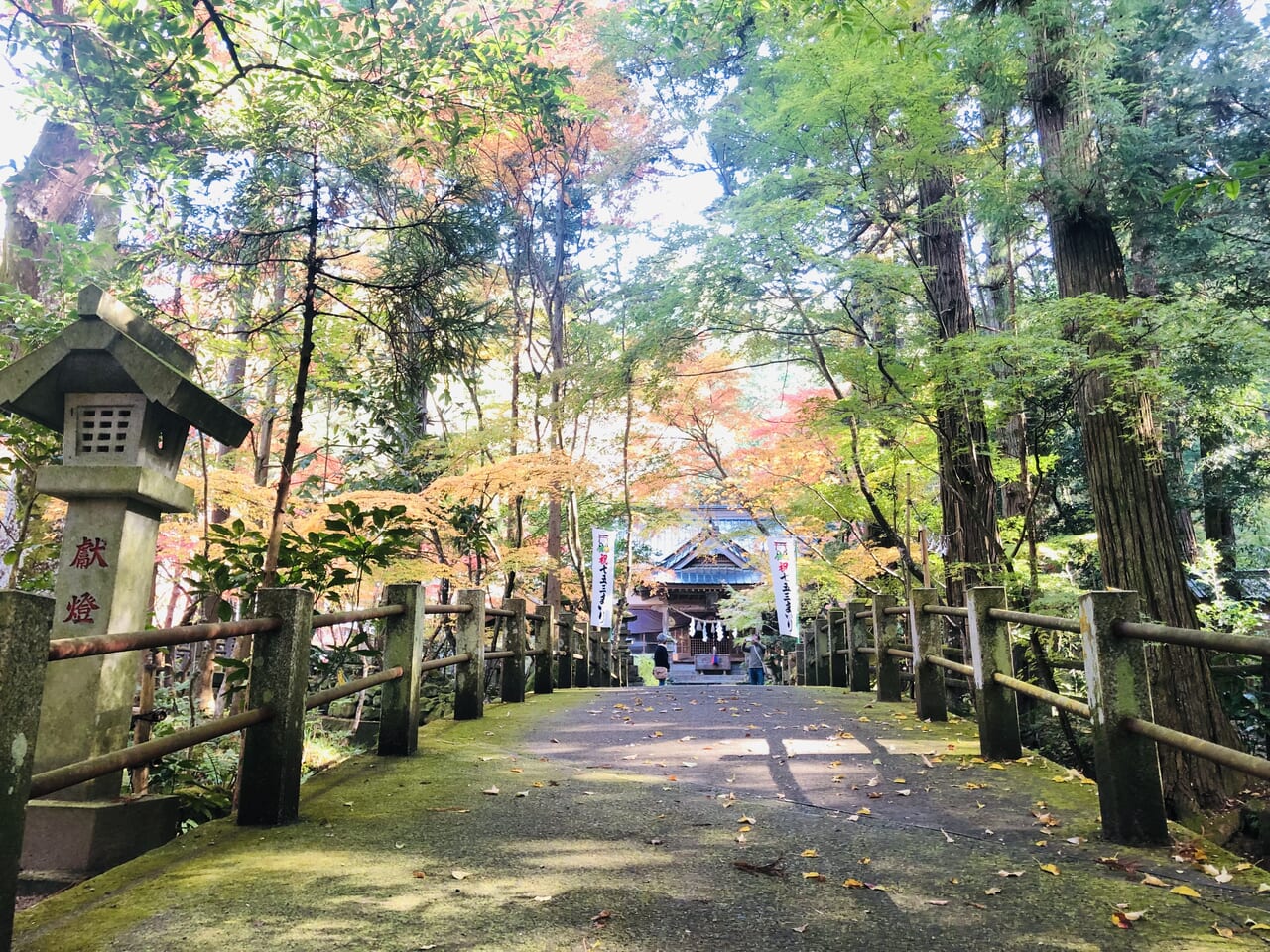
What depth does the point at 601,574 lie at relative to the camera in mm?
15328

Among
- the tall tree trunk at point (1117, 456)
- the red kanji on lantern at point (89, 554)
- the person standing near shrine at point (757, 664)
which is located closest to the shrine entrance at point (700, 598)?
the person standing near shrine at point (757, 664)

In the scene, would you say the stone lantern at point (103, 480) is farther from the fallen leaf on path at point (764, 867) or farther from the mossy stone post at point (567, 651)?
the mossy stone post at point (567, 651)

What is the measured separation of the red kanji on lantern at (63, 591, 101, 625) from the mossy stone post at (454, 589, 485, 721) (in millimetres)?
2745

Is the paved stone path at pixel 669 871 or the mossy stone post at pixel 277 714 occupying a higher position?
the mossy stone post at pixel 277 714

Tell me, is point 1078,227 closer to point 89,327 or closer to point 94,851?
point 89,327

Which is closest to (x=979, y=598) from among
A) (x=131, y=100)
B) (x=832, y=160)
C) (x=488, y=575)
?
(x=832, y=160)

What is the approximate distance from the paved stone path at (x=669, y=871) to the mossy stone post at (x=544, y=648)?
14.8ft

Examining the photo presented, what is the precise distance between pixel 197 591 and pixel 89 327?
1.65 m

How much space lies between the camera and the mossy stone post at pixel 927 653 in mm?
6199

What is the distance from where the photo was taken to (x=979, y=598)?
4.73 metres

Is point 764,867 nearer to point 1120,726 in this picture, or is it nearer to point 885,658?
point 1120,726

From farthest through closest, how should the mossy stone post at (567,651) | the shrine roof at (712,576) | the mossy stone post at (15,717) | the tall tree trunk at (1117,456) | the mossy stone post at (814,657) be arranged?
1. the shrine roof at (712,576)
2. the mossy stone post at (814,657)
3. the mossy stone post at (567,651)
4. the tall tree trunk at (1117,456)
5. the mossy stone post at (15,717)

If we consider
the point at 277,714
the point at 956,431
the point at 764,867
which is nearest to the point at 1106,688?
the point at 764,867

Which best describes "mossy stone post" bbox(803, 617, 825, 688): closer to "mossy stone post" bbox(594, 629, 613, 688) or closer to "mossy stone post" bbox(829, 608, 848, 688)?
"mossy stone post" bbox(829, 608, 848, 688)
